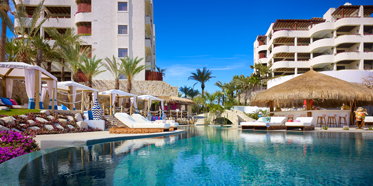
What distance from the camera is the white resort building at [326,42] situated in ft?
120

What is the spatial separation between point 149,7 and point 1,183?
32.1 metres

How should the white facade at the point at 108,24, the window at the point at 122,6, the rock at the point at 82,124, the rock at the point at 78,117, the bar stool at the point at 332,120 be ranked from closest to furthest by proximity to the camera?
1. the rock at the point at 82,124
2. the rock at the point at 78,117
3. the bar stool at the point at 332,120
4. the white facade at the point at 108,24
5. the window at the point at 122,6

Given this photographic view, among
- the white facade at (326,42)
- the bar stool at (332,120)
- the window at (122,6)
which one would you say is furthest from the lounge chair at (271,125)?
the white facade at (326,42)

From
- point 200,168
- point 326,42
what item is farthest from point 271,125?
point 326,42

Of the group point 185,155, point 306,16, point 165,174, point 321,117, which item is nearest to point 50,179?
point 165,174

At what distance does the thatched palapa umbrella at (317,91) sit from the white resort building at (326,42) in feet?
53.1

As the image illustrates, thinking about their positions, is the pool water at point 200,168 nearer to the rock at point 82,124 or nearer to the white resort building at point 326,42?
the rock at point 82,124

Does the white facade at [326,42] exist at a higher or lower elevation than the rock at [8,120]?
higher

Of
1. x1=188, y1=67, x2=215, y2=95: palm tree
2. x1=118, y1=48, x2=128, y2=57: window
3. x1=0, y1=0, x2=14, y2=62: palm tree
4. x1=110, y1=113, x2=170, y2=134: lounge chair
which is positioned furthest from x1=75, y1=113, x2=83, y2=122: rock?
x1=188, y1=67, x2=215, y2=95: palm tree

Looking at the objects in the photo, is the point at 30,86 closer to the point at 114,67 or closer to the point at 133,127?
the point at 133,127

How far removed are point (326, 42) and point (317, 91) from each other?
27.6 m

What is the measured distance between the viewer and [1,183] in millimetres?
3334

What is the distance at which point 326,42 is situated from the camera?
38.6 meters

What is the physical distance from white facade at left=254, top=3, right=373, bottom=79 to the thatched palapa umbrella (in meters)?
23.7
